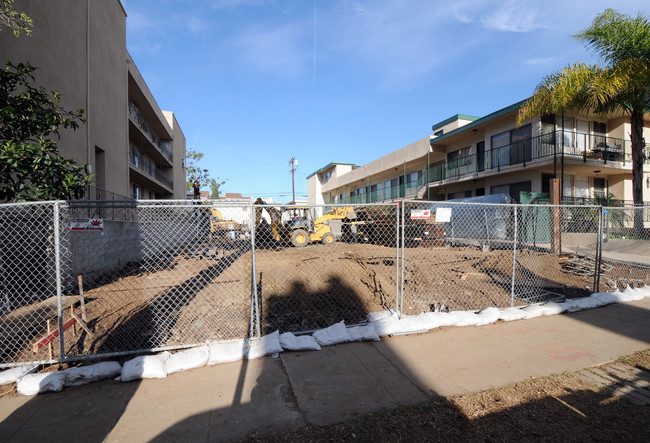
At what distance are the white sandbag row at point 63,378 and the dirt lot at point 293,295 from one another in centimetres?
106

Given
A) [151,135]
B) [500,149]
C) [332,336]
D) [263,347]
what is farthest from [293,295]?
[151,135]

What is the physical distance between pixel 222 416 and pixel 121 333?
329 centimetres

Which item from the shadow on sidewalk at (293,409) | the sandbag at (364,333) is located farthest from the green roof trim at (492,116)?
the shadow on sidewalk at (293,409)

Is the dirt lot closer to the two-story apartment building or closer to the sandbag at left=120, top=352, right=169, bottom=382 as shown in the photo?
the sandbag at left=120, top=352, right=169, bottom=382

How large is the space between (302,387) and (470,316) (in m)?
3.03

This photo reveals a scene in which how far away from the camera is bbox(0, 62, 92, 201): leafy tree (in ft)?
14.6

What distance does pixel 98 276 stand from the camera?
341 inches

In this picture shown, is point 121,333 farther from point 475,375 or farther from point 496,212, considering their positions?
point 496,212

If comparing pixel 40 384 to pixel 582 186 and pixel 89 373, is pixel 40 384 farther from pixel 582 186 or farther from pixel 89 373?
pixel 582 186

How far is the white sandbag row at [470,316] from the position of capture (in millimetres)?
4480

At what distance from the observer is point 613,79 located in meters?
10.6

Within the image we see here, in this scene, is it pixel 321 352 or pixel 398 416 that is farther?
pixel 321 352

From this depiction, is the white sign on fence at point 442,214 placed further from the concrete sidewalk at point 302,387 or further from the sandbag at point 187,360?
the sandbag at point 187,360

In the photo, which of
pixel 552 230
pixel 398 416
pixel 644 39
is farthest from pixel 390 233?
pixel 398 416
